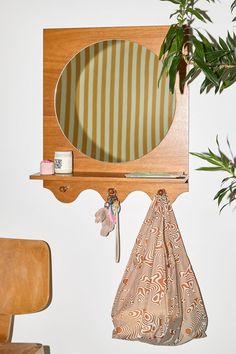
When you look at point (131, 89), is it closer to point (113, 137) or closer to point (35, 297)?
point (113, 137)

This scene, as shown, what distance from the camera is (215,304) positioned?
2076 mm

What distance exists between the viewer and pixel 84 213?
6.96ft

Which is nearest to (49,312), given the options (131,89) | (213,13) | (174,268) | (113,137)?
(174,268)

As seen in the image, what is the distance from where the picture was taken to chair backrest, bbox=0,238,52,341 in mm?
2057

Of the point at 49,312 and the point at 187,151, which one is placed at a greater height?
the point at 187,151

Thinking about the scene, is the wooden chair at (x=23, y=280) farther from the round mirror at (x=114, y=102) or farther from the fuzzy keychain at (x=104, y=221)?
the round mirror at (x=114, y=102)

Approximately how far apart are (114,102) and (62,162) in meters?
0.31

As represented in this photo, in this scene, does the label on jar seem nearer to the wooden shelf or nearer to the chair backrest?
the wooden shelf

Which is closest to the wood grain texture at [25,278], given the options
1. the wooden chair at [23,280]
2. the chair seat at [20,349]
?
the wooden chair at [23,280]

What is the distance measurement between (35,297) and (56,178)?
1.52 ft

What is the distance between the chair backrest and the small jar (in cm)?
29

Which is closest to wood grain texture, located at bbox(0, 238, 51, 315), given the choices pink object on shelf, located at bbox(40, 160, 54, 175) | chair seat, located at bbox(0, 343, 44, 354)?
chair seat, located at bbox(0, 343, 44, 354)

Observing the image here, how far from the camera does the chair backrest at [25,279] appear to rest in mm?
2057

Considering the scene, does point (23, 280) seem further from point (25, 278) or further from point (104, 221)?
point (104, 221)
